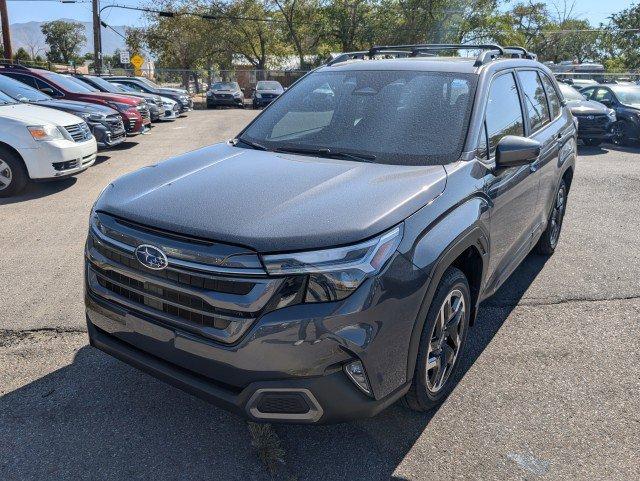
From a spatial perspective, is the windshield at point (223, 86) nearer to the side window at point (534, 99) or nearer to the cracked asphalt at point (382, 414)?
the cracked asphalt at point (382, 414)

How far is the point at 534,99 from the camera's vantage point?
14.5ft

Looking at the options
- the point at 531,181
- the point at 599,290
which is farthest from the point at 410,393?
the point at 599,290

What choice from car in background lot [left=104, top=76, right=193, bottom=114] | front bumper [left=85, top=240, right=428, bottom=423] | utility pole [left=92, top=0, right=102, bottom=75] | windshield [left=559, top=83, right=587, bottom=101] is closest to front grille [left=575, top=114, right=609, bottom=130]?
windshield [left=559, top=83, right=587, bottom=101]

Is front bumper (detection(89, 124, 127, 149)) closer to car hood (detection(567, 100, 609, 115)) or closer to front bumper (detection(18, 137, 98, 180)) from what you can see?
front bumper (detection(18, 137, 98, 180))

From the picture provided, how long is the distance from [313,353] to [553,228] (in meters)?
4.06

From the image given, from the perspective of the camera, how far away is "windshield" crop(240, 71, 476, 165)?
3.18m

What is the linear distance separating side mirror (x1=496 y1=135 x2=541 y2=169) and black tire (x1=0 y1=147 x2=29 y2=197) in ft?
22.6

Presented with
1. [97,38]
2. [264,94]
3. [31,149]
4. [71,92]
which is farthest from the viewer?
[97,38]

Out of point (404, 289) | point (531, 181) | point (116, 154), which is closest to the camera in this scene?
point (404, 289)

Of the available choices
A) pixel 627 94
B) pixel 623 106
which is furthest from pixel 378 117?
pixel 627 94

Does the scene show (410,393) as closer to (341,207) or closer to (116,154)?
(341,207)

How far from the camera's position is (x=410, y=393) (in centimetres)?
275

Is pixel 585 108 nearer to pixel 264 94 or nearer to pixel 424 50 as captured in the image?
pixel 424 50

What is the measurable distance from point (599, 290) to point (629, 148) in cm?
1175
